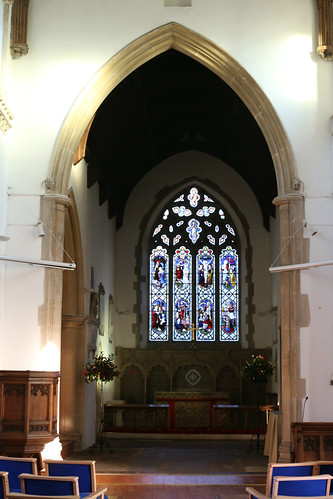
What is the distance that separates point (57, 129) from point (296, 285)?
12.0 ft

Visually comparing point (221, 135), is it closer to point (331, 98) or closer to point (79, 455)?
point (331, 98)

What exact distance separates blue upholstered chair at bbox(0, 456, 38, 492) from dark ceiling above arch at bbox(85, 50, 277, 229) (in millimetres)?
7877

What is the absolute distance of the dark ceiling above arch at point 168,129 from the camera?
13547 mm

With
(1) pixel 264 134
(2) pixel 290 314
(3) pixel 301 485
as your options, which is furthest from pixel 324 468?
(1) pixel 264 134

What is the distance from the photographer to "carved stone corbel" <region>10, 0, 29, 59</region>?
9.81 m

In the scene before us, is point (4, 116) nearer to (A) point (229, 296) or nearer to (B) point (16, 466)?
(B) point (16, 466)

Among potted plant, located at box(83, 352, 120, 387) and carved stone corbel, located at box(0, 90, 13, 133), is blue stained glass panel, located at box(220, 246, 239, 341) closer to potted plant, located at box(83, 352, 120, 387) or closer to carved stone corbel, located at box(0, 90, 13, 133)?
potted plant, located at box(83, 352, 120, 387)

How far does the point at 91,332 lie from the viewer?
13.1 m

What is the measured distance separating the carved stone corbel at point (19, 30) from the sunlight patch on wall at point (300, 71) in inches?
134

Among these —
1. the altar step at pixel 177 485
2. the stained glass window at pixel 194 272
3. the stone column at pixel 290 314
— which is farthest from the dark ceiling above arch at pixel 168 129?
the altar step at pixel 177 485

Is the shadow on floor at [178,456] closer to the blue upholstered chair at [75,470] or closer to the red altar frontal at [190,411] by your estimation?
the red altar frontal at [190,411]

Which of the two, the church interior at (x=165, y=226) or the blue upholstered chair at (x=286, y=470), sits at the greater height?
the church interior at (x=165, y=226)

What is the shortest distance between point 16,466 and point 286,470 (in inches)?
81.0

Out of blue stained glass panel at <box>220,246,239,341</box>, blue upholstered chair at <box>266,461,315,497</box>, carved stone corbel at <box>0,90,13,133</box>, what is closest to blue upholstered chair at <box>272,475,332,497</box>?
blue upholstered chair at <box>266,461,315,497</box>
